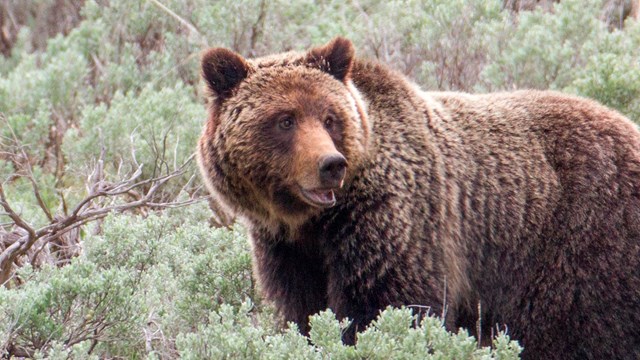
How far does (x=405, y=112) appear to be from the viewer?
5051 millimetres

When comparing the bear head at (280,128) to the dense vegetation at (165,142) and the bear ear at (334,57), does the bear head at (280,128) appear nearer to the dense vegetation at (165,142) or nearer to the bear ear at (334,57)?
the bear ear at (334,57)

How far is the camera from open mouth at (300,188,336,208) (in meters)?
4.52

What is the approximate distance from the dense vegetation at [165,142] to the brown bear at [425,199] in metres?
0.33

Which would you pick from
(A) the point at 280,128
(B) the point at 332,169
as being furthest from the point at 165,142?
(B) the point at 332,169

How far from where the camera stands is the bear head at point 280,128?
466 centimetres

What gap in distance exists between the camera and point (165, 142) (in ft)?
21.7

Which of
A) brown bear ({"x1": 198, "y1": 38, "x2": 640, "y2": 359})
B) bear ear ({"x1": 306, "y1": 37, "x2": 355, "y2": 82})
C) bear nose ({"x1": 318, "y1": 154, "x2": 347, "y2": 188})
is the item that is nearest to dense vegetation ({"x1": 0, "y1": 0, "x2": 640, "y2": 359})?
brown bear ({"x1": 198, "y1": 38, "x2": 640, "y2": 359})

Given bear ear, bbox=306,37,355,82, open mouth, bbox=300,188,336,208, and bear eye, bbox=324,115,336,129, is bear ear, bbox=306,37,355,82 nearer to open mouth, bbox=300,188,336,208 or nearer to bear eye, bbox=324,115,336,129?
bear eye, bbox=324,115,336,129

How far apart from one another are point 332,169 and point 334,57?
0.72m

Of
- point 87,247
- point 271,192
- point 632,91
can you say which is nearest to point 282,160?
point 271,192

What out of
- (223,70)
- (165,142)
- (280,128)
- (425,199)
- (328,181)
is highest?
(223,70)

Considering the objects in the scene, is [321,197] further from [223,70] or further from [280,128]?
[223,70]

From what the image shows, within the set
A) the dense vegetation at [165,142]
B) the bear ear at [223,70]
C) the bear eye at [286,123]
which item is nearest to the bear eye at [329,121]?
the bear eye at [286,123]

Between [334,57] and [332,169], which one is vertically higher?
[334,57]
